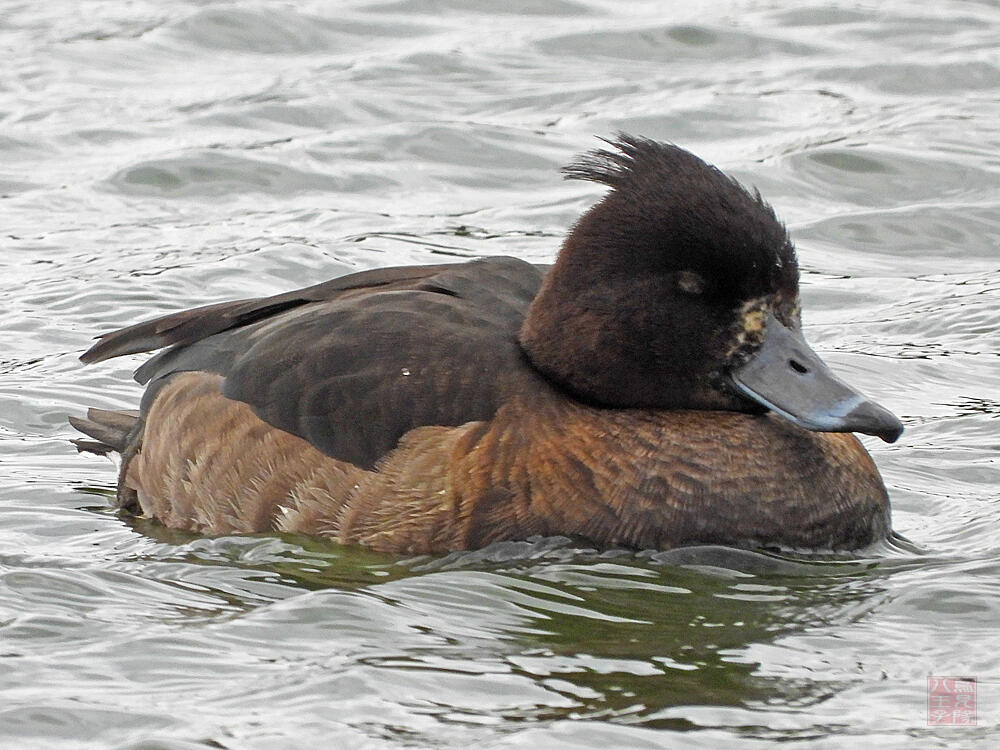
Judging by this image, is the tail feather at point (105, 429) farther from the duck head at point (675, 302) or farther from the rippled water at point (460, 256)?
the duck head at point (675, 302)

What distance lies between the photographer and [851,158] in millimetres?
11469

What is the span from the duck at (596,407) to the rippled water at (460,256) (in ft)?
0.48

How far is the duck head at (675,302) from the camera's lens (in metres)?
6.27

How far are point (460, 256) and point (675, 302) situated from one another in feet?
12.3

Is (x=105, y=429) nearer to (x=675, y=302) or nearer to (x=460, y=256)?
(x=675, y=302)

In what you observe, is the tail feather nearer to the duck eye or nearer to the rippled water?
the rippled water

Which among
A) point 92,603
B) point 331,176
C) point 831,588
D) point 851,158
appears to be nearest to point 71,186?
point 331,176

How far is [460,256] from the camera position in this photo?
10039 mm

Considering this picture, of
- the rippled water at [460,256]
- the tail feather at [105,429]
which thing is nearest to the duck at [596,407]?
the rippled water at [460,256]

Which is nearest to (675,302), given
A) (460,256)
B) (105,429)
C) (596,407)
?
(596,407)

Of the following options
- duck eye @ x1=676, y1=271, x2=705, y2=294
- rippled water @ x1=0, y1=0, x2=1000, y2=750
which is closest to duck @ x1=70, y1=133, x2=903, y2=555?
duck eye @ x1=676, y1=271, x2=705, y2=294

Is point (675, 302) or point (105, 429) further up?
point (675, 302)

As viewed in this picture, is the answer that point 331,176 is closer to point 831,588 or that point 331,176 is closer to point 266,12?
point 266,12

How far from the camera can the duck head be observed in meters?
6.27
